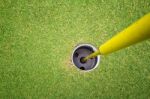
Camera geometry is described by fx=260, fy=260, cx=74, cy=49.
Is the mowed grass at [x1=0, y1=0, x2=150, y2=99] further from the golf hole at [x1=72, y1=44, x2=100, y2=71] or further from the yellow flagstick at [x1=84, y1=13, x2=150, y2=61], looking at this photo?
the yellow flagstick at [x1=84, y1=13, x2=150, y2=61]

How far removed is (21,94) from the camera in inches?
58.1

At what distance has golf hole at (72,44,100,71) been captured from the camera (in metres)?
1.46

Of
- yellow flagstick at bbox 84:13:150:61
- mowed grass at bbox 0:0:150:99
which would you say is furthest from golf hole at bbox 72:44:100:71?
yellow flagstick at bbox 84:13:150:61

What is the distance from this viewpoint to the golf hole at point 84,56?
57.6 inches

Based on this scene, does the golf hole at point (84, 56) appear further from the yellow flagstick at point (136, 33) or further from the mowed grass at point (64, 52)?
the yellow flagstick at point (136, 33)

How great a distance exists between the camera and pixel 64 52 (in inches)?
58.9

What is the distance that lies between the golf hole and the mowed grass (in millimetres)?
32

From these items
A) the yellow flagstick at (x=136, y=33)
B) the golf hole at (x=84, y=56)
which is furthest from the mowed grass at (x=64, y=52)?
the yellow flagstick at (x=136, y=33)

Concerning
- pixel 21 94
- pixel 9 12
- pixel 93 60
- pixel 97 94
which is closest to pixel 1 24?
pixel 9 12

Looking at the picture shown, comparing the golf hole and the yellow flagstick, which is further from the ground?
the golf hole

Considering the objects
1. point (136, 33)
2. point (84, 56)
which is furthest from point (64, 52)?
point (136, 33)

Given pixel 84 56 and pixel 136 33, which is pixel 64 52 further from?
pixel 136 33

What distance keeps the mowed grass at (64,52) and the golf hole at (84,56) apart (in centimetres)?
3

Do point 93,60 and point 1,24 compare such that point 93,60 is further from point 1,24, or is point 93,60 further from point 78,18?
point 1,24
